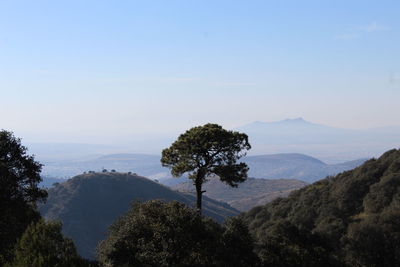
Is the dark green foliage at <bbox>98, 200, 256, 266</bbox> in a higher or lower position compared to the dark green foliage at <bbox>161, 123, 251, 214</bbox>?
lower

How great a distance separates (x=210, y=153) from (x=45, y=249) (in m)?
17.9

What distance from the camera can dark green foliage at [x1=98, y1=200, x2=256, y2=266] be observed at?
34469 millimetres

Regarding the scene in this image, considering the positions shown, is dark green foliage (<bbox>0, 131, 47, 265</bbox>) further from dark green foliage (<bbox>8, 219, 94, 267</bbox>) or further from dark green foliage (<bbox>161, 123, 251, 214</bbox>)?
dark green foliage (<bbox>161, 123, 251, 214</bbox>)

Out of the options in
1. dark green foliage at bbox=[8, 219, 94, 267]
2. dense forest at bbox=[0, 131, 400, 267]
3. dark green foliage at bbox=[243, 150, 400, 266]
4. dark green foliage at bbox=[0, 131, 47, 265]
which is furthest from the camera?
dark green foliage at bbox=[243, 150, 400, 266]

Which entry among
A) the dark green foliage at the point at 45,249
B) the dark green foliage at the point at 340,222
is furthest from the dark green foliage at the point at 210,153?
the dark green foliage at the point at 45,249

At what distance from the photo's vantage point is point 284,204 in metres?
97.1

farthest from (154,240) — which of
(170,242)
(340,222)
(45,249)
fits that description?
(340,222)

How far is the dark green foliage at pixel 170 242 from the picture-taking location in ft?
113

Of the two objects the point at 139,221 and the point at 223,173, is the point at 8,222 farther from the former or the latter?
the point at 223,173

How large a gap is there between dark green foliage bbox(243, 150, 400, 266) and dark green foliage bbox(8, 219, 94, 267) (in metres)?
17.0

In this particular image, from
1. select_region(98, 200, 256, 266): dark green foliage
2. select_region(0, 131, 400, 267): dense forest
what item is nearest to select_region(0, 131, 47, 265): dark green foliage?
select_region(0, 131, 400, 267): dense forest

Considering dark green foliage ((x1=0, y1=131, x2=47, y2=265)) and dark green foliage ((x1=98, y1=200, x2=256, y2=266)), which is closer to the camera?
dark green foliage ((x1=98, y1=200, x2=256, y2=266))

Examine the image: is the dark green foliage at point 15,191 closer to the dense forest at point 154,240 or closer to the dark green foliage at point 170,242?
the dense forest at point 154,240

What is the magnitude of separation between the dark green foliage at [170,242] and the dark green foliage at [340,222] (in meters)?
5.39
